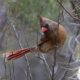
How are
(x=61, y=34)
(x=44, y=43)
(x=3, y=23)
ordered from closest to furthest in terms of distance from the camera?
1. (x=61, y=34)
2. (x=44, y=43)
3. (x=3, y=23)

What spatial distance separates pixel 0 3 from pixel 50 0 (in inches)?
42.3

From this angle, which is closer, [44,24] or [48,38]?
[44,24]

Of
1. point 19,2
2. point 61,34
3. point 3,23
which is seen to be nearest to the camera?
point 61,34

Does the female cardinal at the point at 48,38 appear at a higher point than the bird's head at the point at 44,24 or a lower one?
lower

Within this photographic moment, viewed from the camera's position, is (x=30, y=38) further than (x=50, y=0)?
Yes

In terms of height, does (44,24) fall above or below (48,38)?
above

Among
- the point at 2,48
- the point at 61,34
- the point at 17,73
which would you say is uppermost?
the point at 61,34

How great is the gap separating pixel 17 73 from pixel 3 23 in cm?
113

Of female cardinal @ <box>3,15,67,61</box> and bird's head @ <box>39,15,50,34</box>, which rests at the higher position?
bird's head @ <box>39,15,50,34</box>

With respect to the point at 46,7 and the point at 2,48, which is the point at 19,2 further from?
the point at 2,48

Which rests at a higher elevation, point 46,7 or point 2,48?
point 46,7

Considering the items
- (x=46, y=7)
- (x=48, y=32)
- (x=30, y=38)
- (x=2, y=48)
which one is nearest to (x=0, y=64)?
(x=2, y=48)

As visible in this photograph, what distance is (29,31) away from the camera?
3.21 meters

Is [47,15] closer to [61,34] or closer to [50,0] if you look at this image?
[50,0]
